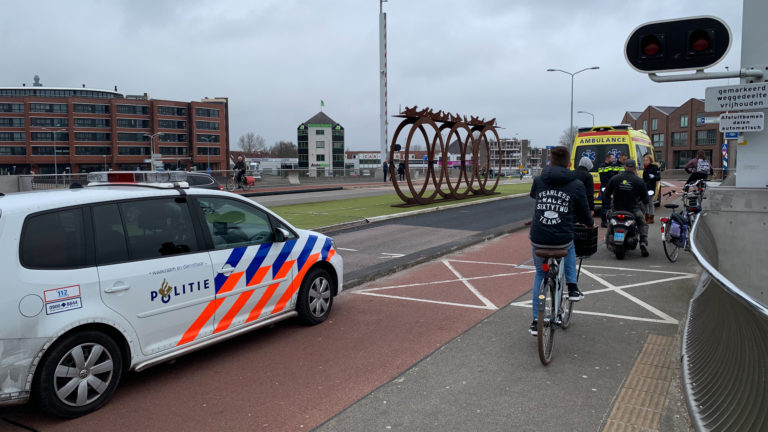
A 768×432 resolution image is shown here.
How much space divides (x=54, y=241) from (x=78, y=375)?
958mm

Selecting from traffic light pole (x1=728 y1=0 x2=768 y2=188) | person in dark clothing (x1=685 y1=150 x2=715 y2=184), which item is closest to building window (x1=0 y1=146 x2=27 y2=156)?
person in dark clothing (x1=685 y1=150 x2=715 y2=184)

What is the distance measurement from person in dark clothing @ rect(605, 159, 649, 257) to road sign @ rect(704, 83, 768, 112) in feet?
9.19

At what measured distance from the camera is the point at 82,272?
390 cm

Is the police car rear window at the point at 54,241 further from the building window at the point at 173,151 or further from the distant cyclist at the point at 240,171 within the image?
the building window at the point at 173,151

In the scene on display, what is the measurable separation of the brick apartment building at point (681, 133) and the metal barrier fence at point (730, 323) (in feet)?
251

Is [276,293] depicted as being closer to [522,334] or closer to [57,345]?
[57,345]

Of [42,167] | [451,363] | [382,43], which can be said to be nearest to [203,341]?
[451,363]

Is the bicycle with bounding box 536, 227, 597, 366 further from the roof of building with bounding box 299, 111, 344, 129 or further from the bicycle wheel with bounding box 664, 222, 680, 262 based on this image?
the roof of building with bounding box 299, 111, 344, 129

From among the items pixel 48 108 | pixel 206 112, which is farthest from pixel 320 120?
pixel 48 108

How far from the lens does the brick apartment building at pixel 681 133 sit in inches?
3012

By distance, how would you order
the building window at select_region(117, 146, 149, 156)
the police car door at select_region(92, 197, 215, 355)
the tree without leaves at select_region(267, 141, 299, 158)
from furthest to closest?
the tree without leaves at select_region(267, 141, 299, 158), the building window at select_region(117, 146, 149, 156), the police car door at select_region(92, 197, 215, 355)

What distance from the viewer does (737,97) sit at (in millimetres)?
6258

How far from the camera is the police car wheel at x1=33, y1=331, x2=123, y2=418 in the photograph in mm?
3648

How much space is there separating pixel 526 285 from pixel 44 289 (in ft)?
19.6
